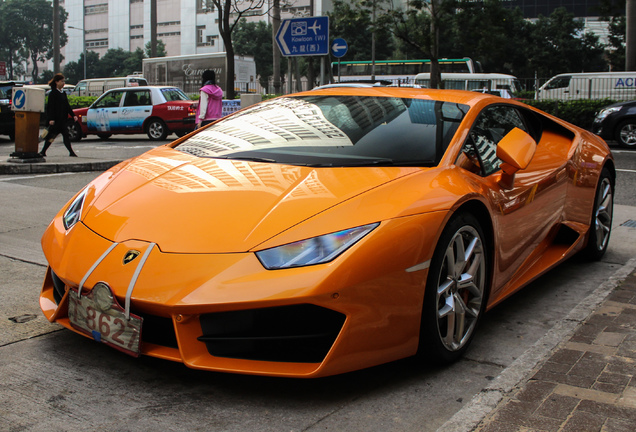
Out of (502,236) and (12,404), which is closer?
(12,404)

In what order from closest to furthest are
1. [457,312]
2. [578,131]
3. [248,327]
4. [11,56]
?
[248,327]
[457,312]
[578,131]
[11,56]

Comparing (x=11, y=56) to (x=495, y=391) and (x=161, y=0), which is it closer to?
(x=161, y=0)

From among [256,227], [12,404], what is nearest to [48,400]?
[12,404]

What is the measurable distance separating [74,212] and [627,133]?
46.3 ft

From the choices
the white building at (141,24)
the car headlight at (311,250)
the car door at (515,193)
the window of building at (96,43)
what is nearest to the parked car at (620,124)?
the car door at (515,193)

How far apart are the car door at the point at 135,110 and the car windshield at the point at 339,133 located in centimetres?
1521

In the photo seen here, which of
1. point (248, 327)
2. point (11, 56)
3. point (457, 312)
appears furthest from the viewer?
point (11, 56)

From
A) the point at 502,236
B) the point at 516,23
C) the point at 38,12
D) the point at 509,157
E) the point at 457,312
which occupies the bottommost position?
the point at 457,312

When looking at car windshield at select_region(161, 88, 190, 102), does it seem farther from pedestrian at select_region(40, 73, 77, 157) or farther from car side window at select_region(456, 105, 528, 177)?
car side window at select_region(456, 105, 528, 177)

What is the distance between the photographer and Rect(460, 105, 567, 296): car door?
339 centimetres

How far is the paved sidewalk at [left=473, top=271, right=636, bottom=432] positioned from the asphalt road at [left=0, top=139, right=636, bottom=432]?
0.14 meters

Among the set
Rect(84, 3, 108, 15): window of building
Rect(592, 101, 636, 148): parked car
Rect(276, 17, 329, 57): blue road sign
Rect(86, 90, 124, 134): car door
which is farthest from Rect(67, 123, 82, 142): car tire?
Rect(84, 3, 108, 15): window of building

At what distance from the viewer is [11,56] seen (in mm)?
99438

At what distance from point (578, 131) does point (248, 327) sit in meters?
3.33
